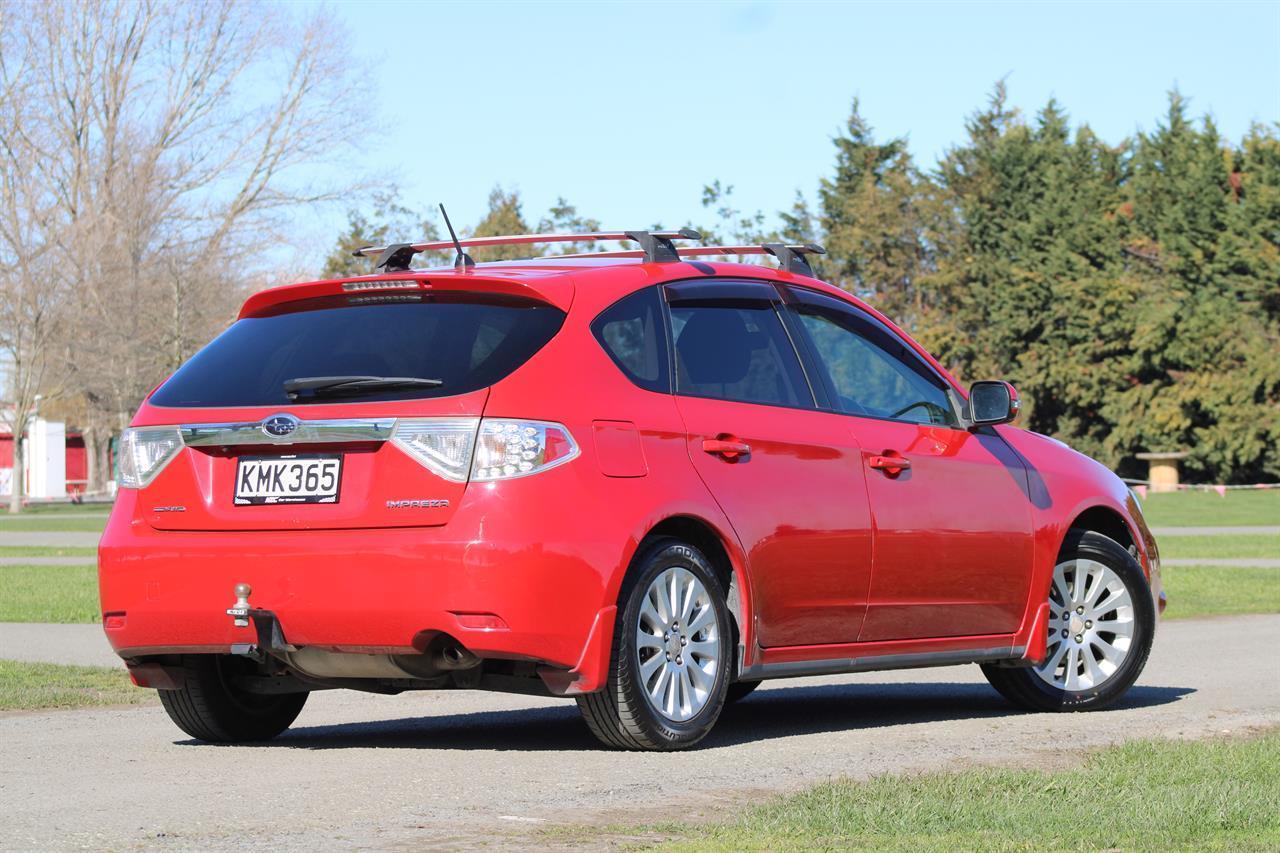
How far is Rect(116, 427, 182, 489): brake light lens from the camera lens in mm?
6859

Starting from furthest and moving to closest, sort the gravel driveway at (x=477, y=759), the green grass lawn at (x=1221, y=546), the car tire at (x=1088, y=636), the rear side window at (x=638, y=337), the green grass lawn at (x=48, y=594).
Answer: the green grass lawn at (x=1221, y=546), the green grass lawn at (x=48, y=594), the car tire at (x=1088, y=636), the rear side window at (x=638, y=337), the gravel driveway at (x=477, y=759)

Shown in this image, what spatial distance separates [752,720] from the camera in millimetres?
8359

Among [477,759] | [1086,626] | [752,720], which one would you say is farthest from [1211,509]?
[477,759]

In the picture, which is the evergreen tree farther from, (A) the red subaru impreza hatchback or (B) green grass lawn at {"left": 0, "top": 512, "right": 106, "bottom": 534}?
(A) the red subaru impreza hatchback

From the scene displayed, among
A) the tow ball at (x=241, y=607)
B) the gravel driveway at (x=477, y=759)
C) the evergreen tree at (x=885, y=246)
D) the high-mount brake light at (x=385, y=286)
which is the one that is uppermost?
the evergreen tree at (x=885, y=246)

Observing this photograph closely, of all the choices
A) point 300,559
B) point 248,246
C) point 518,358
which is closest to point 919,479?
point 518,358

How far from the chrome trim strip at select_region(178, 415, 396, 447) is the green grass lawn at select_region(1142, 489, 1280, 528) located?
26272 millimetres

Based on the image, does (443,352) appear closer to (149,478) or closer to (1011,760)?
(149,478)

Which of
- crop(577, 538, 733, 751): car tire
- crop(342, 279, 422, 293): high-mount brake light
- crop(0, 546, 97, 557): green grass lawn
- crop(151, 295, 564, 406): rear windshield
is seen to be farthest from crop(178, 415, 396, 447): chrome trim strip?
crop(0, 546, 97, 557): green grass lawn

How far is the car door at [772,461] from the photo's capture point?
7156mm

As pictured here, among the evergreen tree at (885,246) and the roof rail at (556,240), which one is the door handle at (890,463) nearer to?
the roof rail at (556,240)

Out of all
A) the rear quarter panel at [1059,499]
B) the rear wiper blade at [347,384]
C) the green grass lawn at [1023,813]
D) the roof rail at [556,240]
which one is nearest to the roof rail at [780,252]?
the roof rail at [556,240]

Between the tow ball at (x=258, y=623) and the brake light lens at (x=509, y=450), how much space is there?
2.94ft

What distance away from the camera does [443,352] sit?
6629mm
